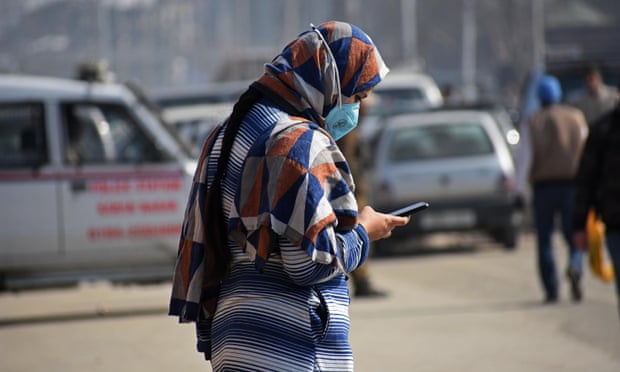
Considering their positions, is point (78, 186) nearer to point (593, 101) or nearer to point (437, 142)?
point (593, 101)

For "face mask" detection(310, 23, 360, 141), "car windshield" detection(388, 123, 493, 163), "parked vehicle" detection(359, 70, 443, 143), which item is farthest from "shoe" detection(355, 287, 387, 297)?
"parked vehicle" detection(359, 70, 443, 143)

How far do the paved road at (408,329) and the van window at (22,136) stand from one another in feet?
4.21

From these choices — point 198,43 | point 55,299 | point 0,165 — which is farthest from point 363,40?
point 198,43

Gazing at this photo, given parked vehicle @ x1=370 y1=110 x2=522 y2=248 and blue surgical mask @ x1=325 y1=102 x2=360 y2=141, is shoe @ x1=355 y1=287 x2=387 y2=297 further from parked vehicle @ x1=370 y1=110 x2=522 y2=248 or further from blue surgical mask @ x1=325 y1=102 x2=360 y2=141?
blue surgical mask @ x1=325 y1=102 x2=360 y2=141

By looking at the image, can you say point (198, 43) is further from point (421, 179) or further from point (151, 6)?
point (421, 179)

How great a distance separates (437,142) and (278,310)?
39.0 feet

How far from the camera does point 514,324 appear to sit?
30.1 ft

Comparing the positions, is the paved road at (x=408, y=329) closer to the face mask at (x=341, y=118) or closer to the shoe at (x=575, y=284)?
the shoe at (x=575, y=284)

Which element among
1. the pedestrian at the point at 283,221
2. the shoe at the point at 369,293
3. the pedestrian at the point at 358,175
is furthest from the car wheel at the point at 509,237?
the pedestrian at the point at 283,221

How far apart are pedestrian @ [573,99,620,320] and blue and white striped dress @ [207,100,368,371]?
3.28 meters

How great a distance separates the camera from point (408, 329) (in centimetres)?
920

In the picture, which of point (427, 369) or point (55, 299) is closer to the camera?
point (427, 369)

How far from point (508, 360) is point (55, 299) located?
577 cm

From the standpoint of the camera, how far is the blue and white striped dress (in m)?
3.54
